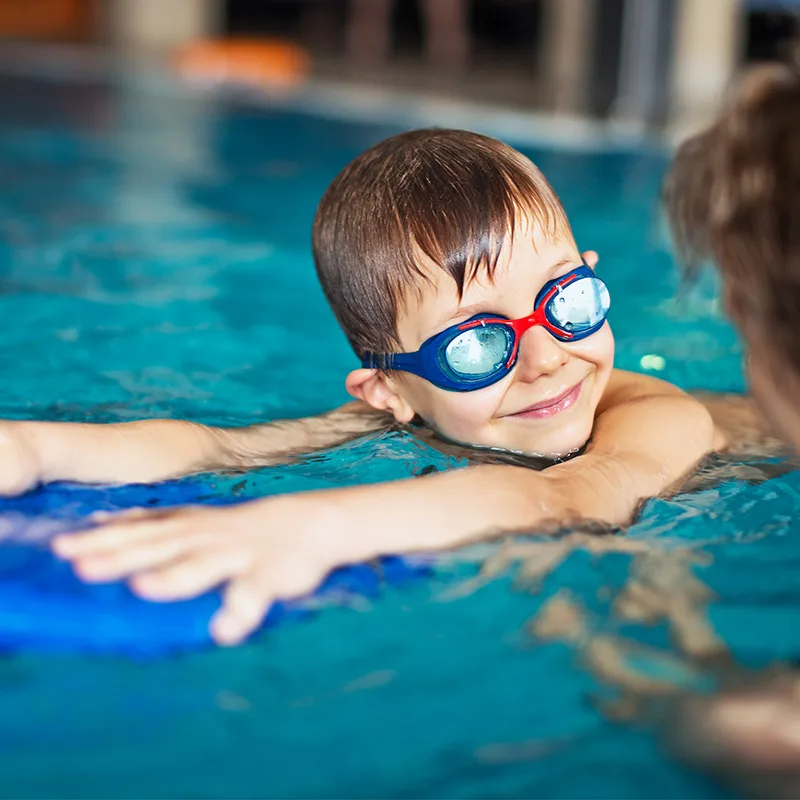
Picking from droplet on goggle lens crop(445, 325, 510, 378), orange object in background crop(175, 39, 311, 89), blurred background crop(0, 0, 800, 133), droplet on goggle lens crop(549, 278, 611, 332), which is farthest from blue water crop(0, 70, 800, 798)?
orange object in background crop(175, 39, 311, 89)

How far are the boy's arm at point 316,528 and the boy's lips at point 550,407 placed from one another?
0.59 feet

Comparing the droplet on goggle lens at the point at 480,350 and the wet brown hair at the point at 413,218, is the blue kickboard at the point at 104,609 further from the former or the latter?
the wet brown hair at the point at 413,218

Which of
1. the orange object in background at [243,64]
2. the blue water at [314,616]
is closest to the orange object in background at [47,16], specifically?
the orange object in background at [243,64]

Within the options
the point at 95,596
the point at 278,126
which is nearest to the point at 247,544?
the point at 95,596

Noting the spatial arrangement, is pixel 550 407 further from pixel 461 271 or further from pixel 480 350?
pixel 461 271

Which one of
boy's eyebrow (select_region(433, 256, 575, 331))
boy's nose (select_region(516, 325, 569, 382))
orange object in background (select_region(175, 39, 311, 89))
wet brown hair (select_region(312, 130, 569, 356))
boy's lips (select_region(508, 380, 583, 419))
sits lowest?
boy's lips (select_region(508, 380, 583, 419))

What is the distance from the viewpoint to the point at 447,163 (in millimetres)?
2328

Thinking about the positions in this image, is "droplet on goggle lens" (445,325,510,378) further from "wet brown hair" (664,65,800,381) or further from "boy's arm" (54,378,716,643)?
"wet brown hair" (664,65,800,381)

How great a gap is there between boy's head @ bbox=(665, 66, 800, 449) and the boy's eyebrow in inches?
23.4

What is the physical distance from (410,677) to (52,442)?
85cm

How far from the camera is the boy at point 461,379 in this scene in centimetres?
196

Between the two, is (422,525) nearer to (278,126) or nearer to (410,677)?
(410,677)

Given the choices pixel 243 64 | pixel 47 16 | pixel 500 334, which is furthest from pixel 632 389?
pixel 47 16

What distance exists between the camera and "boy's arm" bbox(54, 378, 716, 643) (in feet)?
5.69
